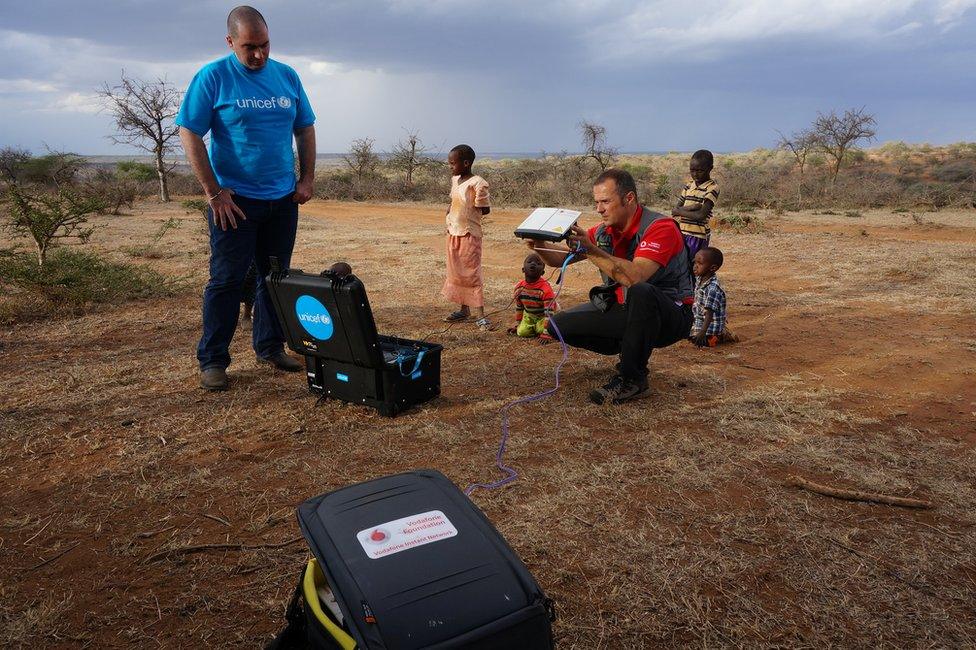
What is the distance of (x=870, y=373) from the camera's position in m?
4.50

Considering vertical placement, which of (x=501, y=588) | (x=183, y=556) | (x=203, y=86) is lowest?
(x=183, y=556)

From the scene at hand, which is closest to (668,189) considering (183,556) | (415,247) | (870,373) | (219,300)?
(415,247)

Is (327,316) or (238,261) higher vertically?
(238,261)

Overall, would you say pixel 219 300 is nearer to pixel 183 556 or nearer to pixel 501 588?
pixel 183 556

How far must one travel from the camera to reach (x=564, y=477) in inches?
118

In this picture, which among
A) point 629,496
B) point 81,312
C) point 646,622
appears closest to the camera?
point 646,622

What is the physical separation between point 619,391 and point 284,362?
2.13 m

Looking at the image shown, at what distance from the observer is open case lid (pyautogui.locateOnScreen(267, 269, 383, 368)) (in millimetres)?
3234

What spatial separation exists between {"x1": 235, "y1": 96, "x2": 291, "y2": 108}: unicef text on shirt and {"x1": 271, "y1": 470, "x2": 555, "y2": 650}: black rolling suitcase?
266 cm

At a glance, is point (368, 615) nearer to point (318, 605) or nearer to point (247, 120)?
point (318, 605)

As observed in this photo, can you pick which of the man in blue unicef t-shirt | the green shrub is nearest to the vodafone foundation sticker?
the man in blue unicef t-shirt

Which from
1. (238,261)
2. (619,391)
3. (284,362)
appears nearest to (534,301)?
(619,391)

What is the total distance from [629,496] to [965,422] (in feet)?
7.28

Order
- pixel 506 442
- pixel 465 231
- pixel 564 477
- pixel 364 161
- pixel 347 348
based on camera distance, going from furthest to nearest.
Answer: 1. pixel 364 161
2. pixel 465 231
3. pixel 347 348
4. pixel 506 442
5. pixel 564 477
